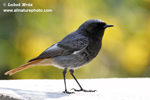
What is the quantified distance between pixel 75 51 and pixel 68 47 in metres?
0.16

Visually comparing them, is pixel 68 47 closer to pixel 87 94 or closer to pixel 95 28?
pixel 95 28

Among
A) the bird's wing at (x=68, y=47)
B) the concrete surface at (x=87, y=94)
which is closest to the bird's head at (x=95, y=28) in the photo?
the bird's wing at (x=68, y=47)

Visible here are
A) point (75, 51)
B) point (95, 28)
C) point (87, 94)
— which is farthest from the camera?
point (95, 28)

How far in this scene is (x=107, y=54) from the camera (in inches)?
375

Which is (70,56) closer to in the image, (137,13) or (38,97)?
(38,97)

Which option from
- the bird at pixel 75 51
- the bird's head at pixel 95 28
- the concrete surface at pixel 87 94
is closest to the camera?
the concrete surface at pixel 87 94

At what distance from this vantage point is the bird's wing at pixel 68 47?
5.27 metres

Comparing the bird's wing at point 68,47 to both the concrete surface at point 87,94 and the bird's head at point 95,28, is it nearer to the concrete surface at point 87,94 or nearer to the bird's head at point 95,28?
the bird's head at point 95,28

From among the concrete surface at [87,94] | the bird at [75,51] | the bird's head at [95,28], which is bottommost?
the concrete surface at [87,94]

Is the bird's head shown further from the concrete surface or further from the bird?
the concrete surface

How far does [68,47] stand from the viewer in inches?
210

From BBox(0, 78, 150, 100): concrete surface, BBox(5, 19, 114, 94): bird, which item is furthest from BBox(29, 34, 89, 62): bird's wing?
BBox(0, 78, 150, 100): concrete surface

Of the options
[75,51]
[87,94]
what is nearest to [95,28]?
[75,51]

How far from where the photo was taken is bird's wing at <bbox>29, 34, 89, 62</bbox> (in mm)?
5266
